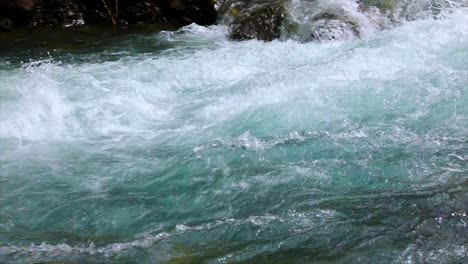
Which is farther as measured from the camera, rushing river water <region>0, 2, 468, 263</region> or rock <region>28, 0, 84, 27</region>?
rock <region>28, 0, 84, 27</region>

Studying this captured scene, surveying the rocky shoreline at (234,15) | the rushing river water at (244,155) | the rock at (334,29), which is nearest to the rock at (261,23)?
the rocky shoreline at (234,15)

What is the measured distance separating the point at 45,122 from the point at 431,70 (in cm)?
391

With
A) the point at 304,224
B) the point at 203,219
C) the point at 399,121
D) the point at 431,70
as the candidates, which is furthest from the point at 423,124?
the point at 203,219

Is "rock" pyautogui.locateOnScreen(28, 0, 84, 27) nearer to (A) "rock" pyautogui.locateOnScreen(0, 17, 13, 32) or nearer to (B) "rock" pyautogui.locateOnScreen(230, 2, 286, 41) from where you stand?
(A) "rock" pyautogui.locateOnScreen(0, 17, 13, 32)

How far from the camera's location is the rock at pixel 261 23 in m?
8.02

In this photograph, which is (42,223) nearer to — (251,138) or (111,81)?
(251,138)

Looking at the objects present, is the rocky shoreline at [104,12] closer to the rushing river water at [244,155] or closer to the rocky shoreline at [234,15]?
the rocky shoreline at [234,15]

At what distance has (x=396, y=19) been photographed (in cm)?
824

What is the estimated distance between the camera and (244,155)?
4.18 meters

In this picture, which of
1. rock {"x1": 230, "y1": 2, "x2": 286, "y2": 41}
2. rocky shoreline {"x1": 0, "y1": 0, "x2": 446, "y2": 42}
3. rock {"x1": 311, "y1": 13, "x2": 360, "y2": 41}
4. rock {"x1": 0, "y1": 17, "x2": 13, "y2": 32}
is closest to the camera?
rock {"x1": 311, "y1": 13, "x2": 360, "y2": 41}

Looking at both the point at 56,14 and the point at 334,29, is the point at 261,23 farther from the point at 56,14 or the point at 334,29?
the point at 56,14

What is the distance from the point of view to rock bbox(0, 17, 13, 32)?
8.91 m

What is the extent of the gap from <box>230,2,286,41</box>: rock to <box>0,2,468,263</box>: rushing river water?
843mm

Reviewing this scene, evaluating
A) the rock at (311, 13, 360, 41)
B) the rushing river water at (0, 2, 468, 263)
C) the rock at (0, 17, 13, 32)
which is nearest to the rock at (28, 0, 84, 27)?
the rock at (0, 17, 13, 32)
